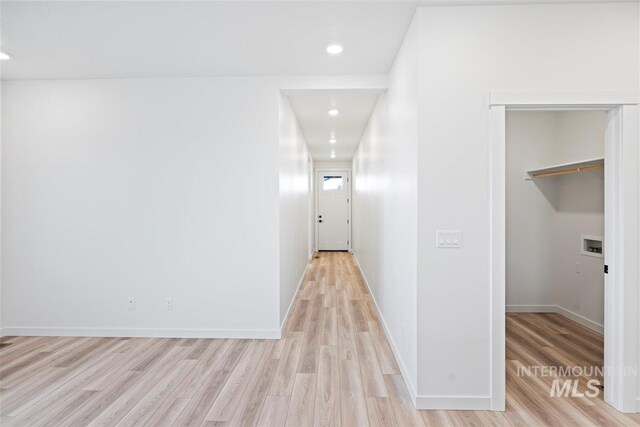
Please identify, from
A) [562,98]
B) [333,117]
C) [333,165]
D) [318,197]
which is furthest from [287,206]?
[333,165]

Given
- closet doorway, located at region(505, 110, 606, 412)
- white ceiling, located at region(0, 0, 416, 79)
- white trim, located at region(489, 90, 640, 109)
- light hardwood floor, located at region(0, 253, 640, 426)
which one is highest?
white ceiling, located at region(0, 0, 416, 79)

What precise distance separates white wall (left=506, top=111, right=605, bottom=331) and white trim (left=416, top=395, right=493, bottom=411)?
2.27 meters

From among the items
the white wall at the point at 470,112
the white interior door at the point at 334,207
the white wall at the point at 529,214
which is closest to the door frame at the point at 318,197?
the white interior door at the point at 334,207

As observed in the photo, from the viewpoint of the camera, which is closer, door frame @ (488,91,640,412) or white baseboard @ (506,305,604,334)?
door frame @ (488,91,640,412)

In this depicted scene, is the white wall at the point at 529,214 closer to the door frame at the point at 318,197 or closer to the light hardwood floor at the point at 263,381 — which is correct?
the light hardwood floor at the point at 263,381

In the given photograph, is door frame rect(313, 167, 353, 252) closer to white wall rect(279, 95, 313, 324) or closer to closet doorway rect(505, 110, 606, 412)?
white wall rect(279, 95, 313, 324)

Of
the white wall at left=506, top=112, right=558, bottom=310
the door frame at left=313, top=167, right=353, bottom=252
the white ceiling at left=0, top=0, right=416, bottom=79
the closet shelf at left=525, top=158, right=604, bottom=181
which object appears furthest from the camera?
the door frame at left=313, top=167, right=353, bottom=252

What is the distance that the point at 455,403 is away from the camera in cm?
212

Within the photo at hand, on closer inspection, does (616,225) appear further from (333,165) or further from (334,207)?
(333,165)

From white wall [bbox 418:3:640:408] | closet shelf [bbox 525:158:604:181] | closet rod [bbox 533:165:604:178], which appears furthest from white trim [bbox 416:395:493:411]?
closet rod [bbox 533:165:604:178]

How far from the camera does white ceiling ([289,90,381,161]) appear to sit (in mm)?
3747

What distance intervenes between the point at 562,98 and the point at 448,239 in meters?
1.16

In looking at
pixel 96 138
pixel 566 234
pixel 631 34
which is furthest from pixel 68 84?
pixel 566 234

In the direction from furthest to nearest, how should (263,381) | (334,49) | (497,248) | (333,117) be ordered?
(333,117), (334,49), (263,381), (497,248)
